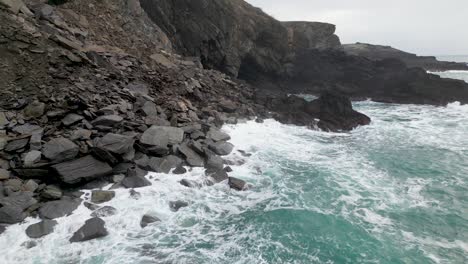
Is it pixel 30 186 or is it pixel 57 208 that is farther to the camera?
pixel 30 186

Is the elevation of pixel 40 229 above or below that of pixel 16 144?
below

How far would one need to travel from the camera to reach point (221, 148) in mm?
13531

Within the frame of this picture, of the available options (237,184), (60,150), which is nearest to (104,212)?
(60,150)

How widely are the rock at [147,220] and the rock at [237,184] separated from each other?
3014 millimetres

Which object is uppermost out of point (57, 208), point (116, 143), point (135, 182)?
point (116, 143)

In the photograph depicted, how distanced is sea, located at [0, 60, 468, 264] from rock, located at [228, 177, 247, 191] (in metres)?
0.23

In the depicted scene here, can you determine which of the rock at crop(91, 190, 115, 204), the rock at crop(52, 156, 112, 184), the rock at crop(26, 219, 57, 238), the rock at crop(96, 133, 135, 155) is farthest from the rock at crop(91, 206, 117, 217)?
the rock at crop(96, 133, 135, 155)

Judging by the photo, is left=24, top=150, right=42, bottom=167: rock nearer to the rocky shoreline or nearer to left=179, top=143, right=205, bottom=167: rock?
the rocky shoreline

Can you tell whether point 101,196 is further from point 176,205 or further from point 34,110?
point 34,110

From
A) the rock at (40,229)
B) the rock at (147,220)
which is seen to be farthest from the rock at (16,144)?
the rock at (147,220)

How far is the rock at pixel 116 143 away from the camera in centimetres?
1009

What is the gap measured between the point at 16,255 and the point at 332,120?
61.7 ft

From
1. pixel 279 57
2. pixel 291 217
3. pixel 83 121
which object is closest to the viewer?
pixel 291 217

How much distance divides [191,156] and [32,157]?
16.7 feet
